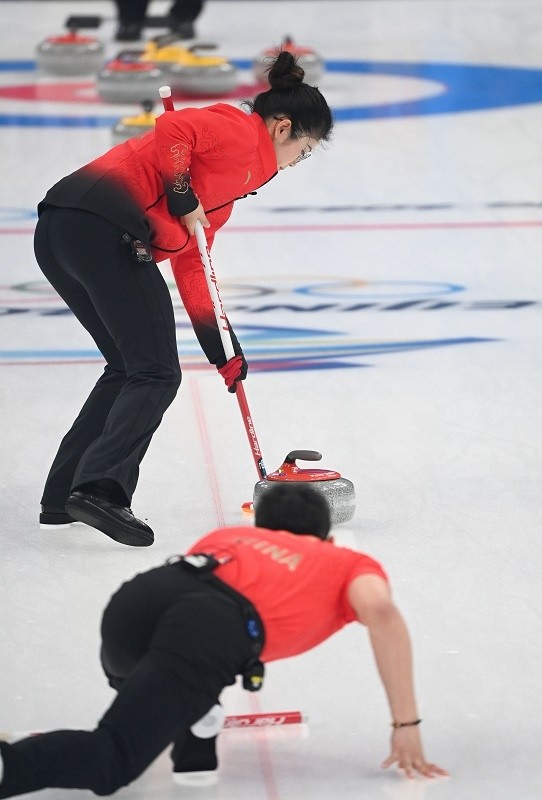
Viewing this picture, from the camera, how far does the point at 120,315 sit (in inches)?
136

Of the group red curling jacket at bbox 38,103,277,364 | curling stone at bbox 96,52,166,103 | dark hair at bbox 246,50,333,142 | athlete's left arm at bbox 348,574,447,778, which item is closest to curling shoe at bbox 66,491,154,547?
red curling jacket at bbox 38,103,277,364

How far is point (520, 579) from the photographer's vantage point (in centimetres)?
339

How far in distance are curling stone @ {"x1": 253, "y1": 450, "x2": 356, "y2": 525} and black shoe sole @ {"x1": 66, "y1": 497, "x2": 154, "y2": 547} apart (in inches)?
12.4

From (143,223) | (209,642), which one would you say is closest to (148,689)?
(209,642)

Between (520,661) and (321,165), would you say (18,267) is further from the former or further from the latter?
(520,661)

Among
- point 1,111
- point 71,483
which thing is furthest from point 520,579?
point 1,111

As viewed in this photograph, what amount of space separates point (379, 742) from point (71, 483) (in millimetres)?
1354

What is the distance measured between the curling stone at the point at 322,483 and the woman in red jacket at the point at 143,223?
1.09ft


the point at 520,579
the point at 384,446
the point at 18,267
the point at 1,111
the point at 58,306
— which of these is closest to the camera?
the point at 520,579

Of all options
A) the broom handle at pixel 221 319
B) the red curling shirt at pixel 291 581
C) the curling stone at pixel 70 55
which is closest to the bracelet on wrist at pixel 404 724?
the red curling shirt at pixel 291 581

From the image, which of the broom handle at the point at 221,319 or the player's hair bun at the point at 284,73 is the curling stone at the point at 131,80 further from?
the player's hair bun at the point at 284,73

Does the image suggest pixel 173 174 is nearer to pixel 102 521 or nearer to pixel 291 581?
pixel 102 521

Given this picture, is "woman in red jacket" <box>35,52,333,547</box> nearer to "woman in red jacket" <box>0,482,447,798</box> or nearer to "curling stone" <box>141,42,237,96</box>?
"woman in red jacket" <box>0,482,447,798</box>

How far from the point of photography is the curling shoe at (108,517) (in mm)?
3492
